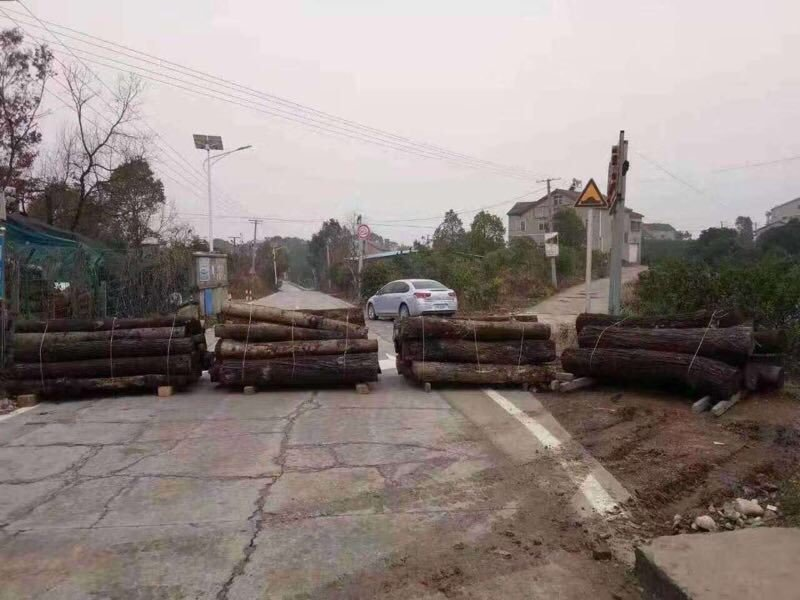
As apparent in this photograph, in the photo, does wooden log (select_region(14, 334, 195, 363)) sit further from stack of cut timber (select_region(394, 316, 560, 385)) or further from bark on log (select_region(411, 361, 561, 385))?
bark on log (select_region(411, 361, 561, 385))

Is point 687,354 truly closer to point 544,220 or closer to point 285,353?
point 285,353

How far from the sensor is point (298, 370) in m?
9.10

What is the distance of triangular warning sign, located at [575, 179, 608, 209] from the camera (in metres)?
10.9

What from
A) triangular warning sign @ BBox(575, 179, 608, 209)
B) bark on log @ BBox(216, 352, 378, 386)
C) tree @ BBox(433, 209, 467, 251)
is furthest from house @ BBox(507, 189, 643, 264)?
bark on log @ BBox(216, 352, 378, 386)

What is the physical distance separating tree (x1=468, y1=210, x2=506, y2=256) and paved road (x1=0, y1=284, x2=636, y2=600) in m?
31.7

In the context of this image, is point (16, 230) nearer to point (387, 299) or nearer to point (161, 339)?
point (161, 339)

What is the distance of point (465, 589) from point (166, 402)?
6297mm

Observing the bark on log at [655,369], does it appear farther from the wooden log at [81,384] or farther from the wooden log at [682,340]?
the wooden log at [81,384]

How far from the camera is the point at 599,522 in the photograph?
4.30m

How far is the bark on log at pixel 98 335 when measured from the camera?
8875mm

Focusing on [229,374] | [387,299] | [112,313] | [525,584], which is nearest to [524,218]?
[387,299]

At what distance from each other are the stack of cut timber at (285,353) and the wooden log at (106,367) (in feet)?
1.83

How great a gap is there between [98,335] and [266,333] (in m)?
2.38

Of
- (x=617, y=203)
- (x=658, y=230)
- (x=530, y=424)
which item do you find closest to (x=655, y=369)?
(x=530, y=424)
